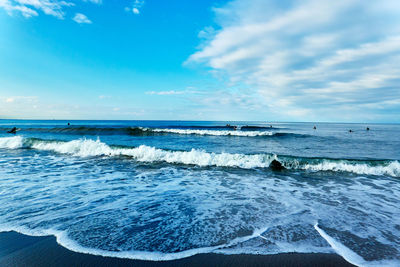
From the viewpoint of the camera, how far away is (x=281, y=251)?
3545 millimetres

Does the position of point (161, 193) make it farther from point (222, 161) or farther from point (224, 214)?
point (222, 161)

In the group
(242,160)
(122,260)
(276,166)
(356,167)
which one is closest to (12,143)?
(242,160)

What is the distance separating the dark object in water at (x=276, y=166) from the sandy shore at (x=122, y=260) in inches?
319

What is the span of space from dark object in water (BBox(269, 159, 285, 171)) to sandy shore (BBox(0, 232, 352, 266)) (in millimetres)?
8111

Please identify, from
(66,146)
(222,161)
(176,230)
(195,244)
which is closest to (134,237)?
(176,230)

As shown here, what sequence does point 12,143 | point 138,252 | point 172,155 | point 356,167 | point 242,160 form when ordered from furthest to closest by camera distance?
point 12,143
point 172,155
point 242,160
point 356,167
point 138,252

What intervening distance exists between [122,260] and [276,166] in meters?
10.2

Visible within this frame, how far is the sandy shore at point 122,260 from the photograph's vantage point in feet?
10.4

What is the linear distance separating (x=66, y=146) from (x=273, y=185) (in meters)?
17.0

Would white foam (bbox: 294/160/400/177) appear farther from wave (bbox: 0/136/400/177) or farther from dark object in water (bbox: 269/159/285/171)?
dark object in water (bbox: 269/159/285/171)

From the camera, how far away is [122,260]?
3.23 m

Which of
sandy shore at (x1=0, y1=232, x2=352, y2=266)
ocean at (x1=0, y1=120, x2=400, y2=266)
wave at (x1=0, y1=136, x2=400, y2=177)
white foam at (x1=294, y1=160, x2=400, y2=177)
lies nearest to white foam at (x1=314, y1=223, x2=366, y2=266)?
ocean at (x1=0, y1=120, x2=400, y2=266)

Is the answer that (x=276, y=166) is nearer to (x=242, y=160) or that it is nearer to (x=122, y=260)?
(x=242, y=160)

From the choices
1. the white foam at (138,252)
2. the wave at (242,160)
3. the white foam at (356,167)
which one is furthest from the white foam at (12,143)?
the white foam at (356,167)
